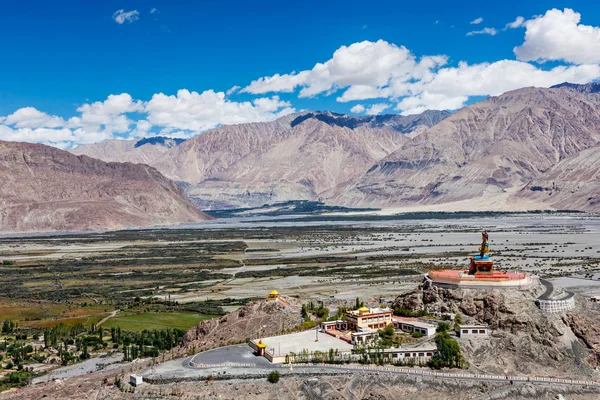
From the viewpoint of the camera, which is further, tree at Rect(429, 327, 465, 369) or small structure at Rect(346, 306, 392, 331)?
small structure at Rect(346, 306, 392, 331)

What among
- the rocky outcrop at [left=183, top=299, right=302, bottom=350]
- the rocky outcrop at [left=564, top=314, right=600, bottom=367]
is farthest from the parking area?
the rocky outcrop at [left=564, top=314, right=600, bottom=367]

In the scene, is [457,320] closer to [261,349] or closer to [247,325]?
[261,349]

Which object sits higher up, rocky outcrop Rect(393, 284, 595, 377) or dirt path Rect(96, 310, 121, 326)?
rocky outcrop Rect(393, 284, 595, 377)

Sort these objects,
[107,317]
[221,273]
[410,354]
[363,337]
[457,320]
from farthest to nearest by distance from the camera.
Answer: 1. [221,273]
2. [107,317]
3. [457,320]
4. [363,337]
5. [410,354]

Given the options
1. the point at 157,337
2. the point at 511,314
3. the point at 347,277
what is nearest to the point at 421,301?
the point at 511,314

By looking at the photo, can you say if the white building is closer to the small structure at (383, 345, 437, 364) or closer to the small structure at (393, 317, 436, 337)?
the small structure at (393, 317, 436, 337)

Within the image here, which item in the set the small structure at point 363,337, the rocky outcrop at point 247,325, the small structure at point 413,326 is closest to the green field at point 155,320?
the rocky outcrop at point 247,325

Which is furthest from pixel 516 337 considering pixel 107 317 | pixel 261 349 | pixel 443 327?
pixel 107 317
